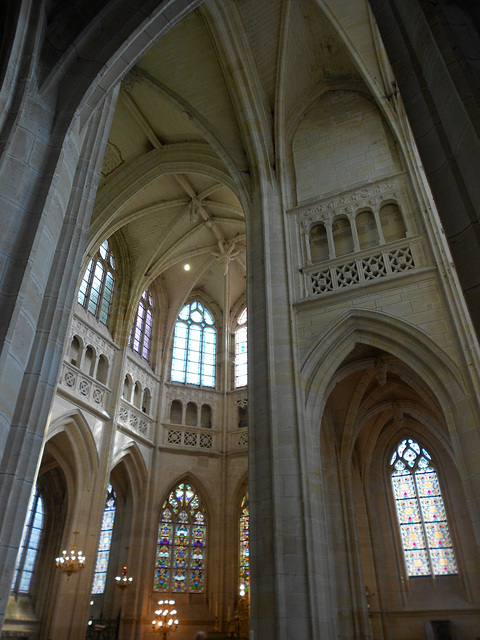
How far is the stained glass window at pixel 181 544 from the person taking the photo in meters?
15.9

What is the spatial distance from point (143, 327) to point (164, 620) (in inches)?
374

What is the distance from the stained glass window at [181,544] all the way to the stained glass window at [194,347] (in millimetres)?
4053

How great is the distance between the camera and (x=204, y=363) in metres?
20.1

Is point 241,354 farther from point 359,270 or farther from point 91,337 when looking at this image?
point 359,270

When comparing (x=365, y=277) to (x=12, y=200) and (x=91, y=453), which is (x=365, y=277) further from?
(x=91, y=453)

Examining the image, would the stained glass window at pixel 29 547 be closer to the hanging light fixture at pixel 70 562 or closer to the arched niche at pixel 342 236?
the hanging light fixture at pixel 70 562

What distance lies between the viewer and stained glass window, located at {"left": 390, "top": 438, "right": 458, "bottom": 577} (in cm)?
1321

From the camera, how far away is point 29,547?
616 inches

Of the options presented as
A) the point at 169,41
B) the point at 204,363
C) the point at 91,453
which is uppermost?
the point at 169,41

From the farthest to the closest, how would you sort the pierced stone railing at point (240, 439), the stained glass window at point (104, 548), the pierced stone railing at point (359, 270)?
the pierced stone railing at point (240, 439), the stained glass window at point (104, 548), the pierced stone railing at point (359, 270)

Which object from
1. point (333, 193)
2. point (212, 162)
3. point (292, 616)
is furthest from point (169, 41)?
point (292, 616)

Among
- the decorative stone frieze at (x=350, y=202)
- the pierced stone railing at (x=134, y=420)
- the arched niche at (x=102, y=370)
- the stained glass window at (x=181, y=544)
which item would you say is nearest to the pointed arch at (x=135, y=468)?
the pierced stone railing at (x=134, y=420)

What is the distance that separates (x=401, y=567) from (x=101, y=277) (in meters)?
12.4

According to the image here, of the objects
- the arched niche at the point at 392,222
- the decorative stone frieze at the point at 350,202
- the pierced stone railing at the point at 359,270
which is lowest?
the pierced stone railing at the point at 359,270
